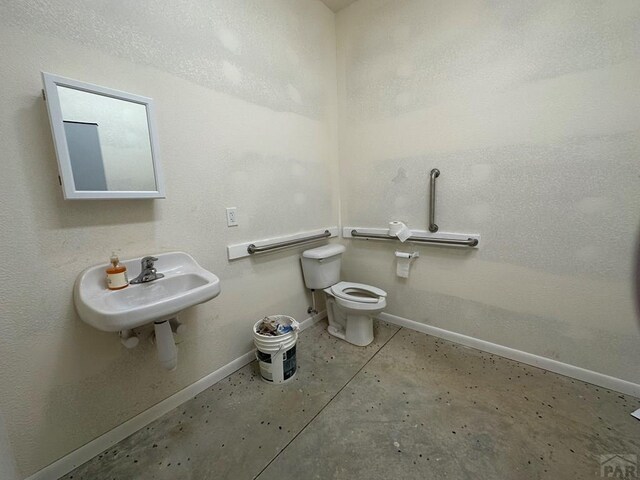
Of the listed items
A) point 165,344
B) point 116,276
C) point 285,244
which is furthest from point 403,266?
point 116,276

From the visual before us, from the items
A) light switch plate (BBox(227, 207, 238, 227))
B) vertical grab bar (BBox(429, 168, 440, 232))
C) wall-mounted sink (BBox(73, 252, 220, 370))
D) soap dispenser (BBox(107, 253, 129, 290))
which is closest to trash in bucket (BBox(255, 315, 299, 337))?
wall-mounted sink (BBox(73, 252, 220, 370))

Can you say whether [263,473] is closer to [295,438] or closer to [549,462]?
[295,438]

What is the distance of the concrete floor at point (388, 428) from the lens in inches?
41.1

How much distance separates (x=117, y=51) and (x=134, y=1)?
0.81 feet

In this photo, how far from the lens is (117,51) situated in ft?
3.45

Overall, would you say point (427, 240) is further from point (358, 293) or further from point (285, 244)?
point (285, 244)

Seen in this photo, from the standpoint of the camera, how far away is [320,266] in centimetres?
196

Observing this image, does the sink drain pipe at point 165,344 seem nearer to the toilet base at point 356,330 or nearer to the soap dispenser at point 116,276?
the soap dispenser at point 116,276

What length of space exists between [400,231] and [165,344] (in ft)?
5.36

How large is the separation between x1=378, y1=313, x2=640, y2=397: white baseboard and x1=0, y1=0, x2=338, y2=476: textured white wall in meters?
1.11

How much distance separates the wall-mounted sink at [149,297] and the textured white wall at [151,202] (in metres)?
0.07

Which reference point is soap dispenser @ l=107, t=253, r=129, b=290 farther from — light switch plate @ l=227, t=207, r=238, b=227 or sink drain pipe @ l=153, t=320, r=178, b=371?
light switch plate @ l=227, t=207, r=238, b=227

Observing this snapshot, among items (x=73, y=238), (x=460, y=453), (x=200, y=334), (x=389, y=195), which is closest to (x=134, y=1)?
(x=73, y=238)

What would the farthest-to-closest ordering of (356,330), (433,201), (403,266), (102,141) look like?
1. (403,266)
2. (356,330)
3. (433,201)
4. (102,141)
